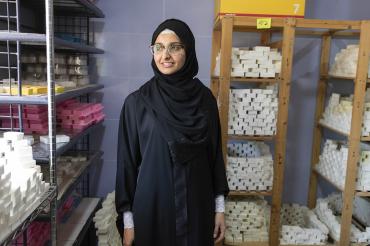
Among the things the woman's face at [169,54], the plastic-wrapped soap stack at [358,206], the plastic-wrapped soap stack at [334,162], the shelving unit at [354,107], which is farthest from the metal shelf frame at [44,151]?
the plastic-wrapped soap stack at [358,206]

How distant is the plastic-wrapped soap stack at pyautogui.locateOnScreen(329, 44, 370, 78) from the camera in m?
2.83

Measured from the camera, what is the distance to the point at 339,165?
296 centimetres

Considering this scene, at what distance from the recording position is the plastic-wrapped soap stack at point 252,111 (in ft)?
9.25

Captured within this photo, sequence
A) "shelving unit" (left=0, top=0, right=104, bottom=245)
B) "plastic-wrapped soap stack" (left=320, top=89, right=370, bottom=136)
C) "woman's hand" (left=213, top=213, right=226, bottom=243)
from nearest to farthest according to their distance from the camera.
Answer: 1. "shelving unit" (left=0, top=0, right=104, bottom=245)
2. "woman's hand" (left=213, top=213, right=226, bottom=243)
3. "plastic-wrapped soap stack" (left=320, top=89, right=370, bottom=136)

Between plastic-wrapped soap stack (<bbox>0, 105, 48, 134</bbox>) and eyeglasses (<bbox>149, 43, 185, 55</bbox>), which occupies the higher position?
eyeglasses (<bbox>149, 43, 185, 55</bbox>)

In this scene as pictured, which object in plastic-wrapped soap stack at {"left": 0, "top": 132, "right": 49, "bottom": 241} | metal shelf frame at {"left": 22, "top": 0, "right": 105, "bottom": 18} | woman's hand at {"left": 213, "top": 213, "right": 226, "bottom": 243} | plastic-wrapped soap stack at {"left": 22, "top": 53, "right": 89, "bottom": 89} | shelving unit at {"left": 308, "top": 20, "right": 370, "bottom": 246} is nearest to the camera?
plastic-wrapped soap stack at {"left": 0, "top": 132, "right": 49, "bottom": 241}

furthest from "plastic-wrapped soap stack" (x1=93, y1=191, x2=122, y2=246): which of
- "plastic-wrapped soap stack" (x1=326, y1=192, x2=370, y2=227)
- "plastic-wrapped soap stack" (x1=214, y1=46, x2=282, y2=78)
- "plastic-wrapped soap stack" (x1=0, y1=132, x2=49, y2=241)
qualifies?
"plastic-wrapped soap stack" (x1=326, y1=192, x2=370, y2=227)

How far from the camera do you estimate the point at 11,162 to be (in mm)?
1364

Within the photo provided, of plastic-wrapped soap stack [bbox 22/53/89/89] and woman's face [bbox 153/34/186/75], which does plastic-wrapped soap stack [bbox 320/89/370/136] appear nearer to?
woman's face [bbox 153/34/186/75]

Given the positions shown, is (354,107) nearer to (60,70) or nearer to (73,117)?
(73,117)

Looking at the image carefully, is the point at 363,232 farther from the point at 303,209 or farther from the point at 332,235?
the point at 303,209

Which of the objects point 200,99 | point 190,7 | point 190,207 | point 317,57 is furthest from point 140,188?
point 317,57

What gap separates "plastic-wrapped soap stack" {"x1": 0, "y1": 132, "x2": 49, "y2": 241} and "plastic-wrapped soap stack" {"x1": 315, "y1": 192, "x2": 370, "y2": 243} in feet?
8.12

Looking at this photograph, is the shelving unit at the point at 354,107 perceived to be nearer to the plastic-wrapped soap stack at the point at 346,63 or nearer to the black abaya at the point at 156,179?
the plastic-wrapped soap stack at the point at 346,63
